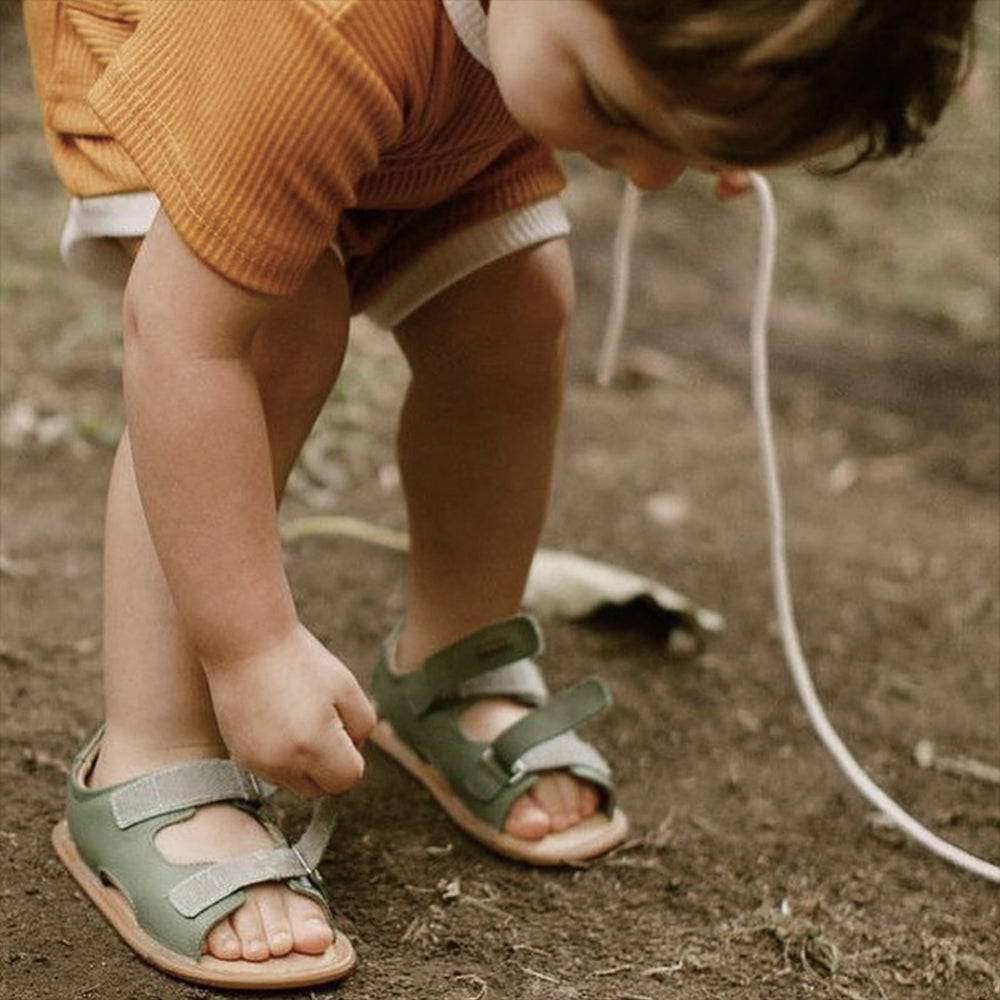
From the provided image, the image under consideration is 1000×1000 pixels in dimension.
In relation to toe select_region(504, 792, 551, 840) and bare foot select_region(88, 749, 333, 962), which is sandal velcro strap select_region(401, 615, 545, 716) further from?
bare foot select_region(88, 749, 333, 962)

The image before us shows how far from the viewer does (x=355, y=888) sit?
1.29 meters

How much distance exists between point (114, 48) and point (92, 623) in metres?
0.65

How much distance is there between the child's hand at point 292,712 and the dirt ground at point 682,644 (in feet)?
0.52

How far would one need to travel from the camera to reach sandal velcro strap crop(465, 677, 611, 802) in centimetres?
139

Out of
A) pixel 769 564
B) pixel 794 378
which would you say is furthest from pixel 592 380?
pixel 769 564

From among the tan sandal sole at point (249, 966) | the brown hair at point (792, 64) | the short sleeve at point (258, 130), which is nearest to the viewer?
the brown hair at point (792, 64)

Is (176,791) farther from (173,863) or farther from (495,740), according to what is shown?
(495,740)

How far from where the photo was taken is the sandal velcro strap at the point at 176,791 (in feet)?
3.91

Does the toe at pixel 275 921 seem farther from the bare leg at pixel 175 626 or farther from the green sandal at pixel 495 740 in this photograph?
the green sandal at pixel 495 740

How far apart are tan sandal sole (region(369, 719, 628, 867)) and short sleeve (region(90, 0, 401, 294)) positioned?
0.53 meters

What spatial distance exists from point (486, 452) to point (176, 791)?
0.38 m

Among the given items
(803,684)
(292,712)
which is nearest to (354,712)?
(292,712)

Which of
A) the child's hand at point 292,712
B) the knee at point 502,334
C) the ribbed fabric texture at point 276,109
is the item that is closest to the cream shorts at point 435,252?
the knee at point 502,334

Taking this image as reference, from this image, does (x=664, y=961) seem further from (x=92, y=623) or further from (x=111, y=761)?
(x=92, y=623)
